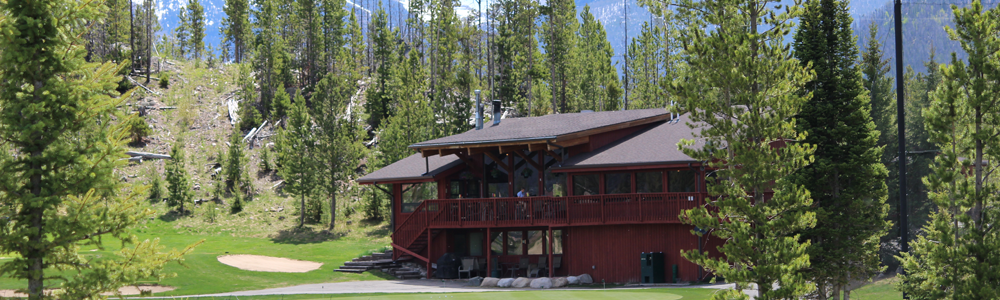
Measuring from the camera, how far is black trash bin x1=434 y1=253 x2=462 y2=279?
29250 mm

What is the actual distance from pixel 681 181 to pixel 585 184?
3401 millimetres

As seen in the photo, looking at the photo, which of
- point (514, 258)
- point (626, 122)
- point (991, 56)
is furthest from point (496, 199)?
point (991, 56)

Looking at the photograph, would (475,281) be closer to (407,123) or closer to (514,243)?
(514,243)

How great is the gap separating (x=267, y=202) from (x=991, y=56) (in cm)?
4239

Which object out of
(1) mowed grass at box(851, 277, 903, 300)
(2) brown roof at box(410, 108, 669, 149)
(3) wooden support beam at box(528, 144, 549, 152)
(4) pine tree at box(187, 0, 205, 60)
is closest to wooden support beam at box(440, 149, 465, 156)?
(2) brown roof at box(410, 108, 669, 149)

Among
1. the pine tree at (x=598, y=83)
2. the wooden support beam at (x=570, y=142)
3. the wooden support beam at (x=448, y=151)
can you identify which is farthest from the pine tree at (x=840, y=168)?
the pine tree at (x=598, y=83)

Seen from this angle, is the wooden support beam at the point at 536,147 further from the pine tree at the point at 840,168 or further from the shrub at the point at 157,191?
the shrub at the point at 157,191

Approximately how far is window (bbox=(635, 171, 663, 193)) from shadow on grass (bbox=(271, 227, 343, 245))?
20.1 m

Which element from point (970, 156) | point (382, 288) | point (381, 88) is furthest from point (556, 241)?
point (381, 88)

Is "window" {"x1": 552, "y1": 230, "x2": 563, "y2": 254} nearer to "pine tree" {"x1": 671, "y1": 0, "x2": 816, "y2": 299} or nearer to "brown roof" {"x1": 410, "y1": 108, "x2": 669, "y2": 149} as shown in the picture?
"brown roof" {"x1": 410, "y1": 108, "x2": 669, "y2": 149}

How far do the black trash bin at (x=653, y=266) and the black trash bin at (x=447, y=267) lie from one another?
7050 millimetres

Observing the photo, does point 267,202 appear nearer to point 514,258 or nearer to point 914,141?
point 514,258

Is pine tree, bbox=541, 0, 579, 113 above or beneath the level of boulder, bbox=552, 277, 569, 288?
above

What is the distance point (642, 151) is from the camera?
27.1 m
